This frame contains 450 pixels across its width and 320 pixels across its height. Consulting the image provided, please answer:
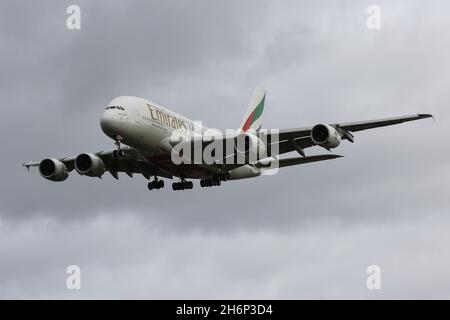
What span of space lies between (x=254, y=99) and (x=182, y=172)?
13.9 meters

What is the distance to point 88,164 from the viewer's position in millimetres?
57250

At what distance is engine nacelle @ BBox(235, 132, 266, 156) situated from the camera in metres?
52.9

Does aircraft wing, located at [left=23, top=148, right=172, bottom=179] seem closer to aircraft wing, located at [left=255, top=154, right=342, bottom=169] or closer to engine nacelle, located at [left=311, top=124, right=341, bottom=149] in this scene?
aircraft wing, located at [left=255, top=154, right=342, bottom=169]

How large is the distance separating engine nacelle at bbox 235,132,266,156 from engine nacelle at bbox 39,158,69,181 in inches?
480

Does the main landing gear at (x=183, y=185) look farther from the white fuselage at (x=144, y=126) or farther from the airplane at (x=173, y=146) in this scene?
the white fuselage at (x=144, y=126)

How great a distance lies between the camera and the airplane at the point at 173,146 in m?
52.0

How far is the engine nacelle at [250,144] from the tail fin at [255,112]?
10110 mm

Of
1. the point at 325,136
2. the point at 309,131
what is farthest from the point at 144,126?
the point at 325,136

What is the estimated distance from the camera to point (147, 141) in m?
52.5

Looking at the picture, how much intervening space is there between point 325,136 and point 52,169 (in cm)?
1777

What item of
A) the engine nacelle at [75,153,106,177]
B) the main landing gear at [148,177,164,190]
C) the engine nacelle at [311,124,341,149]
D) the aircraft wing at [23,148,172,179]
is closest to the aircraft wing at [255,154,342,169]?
the engine nacelle at [311,124,341,149]
